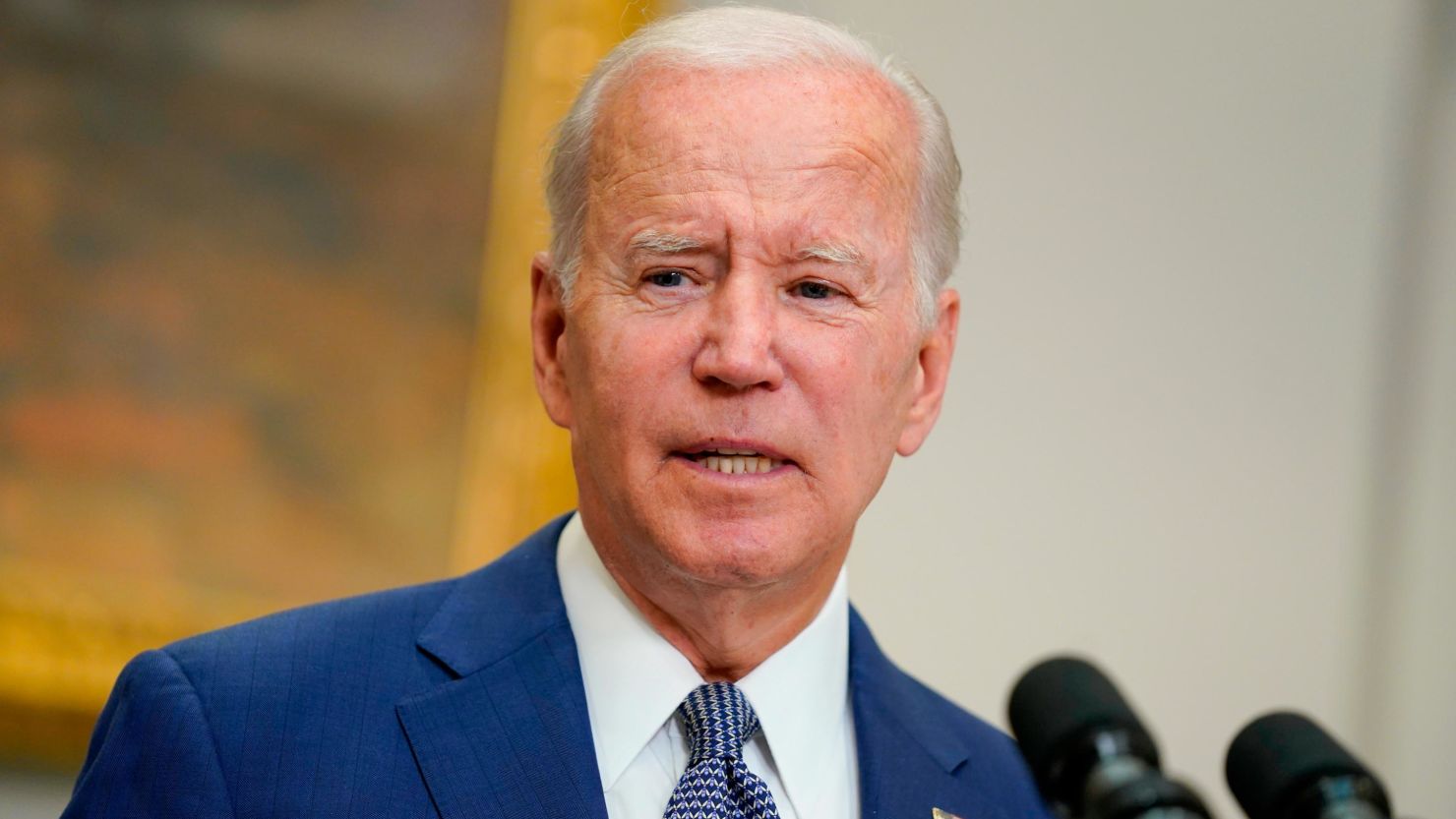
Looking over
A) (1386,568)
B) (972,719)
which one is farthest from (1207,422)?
(972,719)

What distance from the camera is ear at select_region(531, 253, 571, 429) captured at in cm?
223

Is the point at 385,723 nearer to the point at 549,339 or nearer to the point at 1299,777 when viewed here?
the point at 549,339

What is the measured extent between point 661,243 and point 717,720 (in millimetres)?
617

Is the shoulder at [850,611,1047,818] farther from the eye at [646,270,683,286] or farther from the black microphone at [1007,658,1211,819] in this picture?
the eye at [646,270,683,286]

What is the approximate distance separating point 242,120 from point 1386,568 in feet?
10.3

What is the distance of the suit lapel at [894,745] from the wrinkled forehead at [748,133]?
0.67 metres

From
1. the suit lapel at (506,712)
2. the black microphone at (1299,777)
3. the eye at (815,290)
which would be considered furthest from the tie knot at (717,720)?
the black microphone at (1299,777)

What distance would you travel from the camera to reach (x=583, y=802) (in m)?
1.96

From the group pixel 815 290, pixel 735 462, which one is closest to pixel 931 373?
pixel 815 290

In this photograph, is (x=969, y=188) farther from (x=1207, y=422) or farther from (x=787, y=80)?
(x=787, y=80)

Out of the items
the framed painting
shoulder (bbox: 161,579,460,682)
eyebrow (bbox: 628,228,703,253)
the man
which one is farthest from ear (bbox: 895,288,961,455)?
the framed painting

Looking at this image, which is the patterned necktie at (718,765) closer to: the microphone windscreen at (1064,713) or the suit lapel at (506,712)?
the suit lapel at (506,712)

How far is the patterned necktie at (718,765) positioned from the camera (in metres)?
1.97

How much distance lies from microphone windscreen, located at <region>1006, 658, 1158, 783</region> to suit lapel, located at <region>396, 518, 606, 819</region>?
552mm
